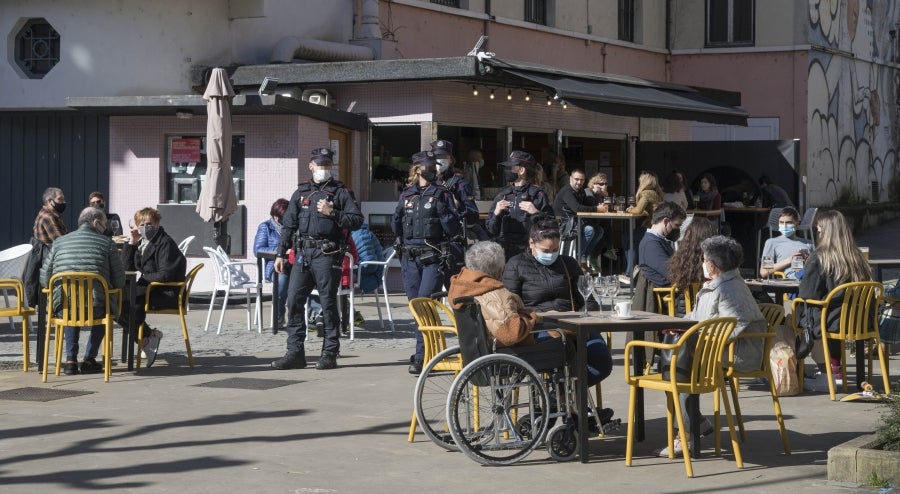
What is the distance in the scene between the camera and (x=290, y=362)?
11719mm

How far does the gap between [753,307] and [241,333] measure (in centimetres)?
741

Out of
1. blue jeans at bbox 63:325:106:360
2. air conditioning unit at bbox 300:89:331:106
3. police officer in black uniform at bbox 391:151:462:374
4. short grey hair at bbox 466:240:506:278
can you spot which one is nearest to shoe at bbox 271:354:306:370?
police officer in black uniform at bbox 391:151:462:374

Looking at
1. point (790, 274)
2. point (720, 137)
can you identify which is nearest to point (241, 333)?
point (790, 274)

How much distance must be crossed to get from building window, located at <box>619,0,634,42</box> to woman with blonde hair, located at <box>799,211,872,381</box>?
19.6 meters

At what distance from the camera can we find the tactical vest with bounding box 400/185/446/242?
11.6m

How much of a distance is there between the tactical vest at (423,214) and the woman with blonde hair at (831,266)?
2999 millimetres

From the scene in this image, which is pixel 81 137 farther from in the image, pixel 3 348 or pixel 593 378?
pixel 593 378

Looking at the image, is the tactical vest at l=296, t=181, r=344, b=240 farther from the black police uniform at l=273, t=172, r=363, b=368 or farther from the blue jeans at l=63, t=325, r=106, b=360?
the blue jeans at l=63, t=325, r=106, b=360

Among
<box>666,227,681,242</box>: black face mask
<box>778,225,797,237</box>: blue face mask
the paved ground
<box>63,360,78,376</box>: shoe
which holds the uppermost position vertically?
<box>778,225,797,237</box>: blue face mask

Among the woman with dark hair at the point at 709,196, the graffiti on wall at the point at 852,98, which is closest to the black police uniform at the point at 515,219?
the woman with dark hair at the point at 709,196

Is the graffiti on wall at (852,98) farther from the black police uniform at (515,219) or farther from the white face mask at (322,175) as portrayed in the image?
the white face mask at (322,175)

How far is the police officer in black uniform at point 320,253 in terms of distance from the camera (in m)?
11.7

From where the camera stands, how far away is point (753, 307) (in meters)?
8.34

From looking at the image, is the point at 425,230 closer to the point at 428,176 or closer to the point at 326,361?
the point at 428,176
